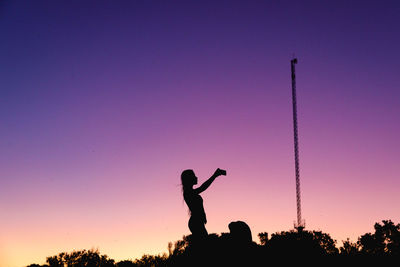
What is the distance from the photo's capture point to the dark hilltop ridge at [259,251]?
7164 mm

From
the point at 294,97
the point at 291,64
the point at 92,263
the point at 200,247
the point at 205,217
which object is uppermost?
the point at 291,64

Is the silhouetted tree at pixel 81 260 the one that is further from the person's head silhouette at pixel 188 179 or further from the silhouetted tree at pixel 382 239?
the person's head silhouette at pixel 188 179

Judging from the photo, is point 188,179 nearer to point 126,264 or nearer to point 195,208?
point 195,208

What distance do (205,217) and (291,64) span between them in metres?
24.0

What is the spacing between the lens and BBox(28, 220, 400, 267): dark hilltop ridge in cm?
716

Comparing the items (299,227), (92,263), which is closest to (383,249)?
(299,227)

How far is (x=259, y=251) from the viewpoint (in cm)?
761

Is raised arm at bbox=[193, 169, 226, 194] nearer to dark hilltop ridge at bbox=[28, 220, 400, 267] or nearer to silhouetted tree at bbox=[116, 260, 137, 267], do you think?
dark hilltop ridge at bbox=[28, 220, 400, 267]

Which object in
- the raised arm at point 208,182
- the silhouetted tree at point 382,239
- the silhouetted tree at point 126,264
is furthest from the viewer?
the silhouetted tree at point 126,264

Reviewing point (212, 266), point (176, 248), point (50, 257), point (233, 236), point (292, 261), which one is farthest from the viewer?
point (50, 257)

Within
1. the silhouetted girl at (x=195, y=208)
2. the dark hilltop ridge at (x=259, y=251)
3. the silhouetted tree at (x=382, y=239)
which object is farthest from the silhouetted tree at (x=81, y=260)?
the silhouetted girl at (x=195, y=208)

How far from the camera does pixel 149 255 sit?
285ft

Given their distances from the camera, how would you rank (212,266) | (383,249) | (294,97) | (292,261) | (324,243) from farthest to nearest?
1. (324,243)
2. (383,249)
3. (294,97)
4. (292,261)
5. (212,266)

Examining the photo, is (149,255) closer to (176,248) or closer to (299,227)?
(176,248)
